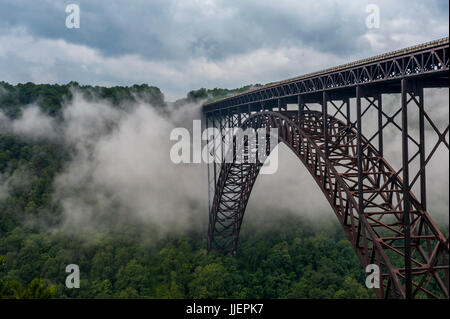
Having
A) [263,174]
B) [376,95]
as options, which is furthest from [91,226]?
[376,95]

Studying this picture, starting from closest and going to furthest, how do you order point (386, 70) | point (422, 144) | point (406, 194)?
point (422, 144), point (406, 194), point (386, 70)

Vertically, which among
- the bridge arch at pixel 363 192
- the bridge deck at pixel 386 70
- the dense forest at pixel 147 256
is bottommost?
the dense forest at pixel 147 256

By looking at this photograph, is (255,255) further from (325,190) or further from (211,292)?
(325,190)

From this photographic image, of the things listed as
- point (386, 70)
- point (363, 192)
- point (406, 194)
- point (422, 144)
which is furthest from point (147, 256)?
point (422, 144)

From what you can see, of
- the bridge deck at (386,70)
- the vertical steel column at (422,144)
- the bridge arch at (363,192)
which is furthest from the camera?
the bridge arch at (363,192)

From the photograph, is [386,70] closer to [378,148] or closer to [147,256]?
[378,148]

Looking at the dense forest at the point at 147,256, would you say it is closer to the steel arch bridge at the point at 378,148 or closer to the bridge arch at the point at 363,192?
the bridge arch at the point at 363,192

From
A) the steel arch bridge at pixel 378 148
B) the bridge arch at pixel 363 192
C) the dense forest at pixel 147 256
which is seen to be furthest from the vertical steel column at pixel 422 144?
the dense forest at pixel 147 256

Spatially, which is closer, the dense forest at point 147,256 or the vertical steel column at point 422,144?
the vertical steel column at point 422,144
